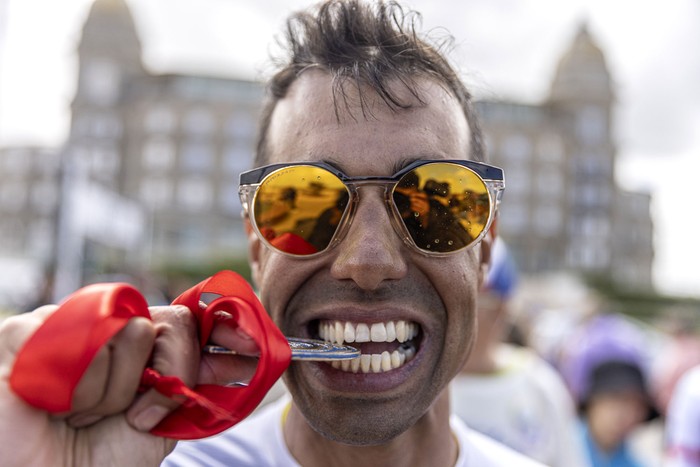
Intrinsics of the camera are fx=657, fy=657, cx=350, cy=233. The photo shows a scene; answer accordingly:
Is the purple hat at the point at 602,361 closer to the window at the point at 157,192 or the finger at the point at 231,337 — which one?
the finger at the point at 231,337

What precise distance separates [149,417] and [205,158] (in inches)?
2460

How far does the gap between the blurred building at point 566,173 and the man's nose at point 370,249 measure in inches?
2531

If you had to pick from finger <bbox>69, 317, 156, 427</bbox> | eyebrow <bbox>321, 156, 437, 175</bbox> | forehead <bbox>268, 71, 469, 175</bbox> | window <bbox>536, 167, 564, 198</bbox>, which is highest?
forehead <bbox>268, 71, 469, 175</bbox>

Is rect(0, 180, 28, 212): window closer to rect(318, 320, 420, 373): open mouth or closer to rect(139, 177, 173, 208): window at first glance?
rect(139, 177, 173, 208): window

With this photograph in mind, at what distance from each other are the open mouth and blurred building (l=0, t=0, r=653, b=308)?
5263 cm

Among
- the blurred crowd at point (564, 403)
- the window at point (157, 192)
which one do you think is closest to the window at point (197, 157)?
the window at point (157, 192)

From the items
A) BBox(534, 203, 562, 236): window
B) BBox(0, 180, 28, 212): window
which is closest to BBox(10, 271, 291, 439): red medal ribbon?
BBox(0, 180, 28, 212): window

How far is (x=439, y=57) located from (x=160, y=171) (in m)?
62.4

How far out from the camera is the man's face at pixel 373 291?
1396mm

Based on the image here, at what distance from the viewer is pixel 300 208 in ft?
4.83

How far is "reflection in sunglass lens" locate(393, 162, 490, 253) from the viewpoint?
1.44 metres

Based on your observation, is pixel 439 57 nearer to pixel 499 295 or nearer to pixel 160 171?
pixel 499 295

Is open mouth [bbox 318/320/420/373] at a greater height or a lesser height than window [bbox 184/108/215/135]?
greater

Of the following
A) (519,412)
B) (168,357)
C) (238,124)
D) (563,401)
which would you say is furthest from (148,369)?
(238,124)
